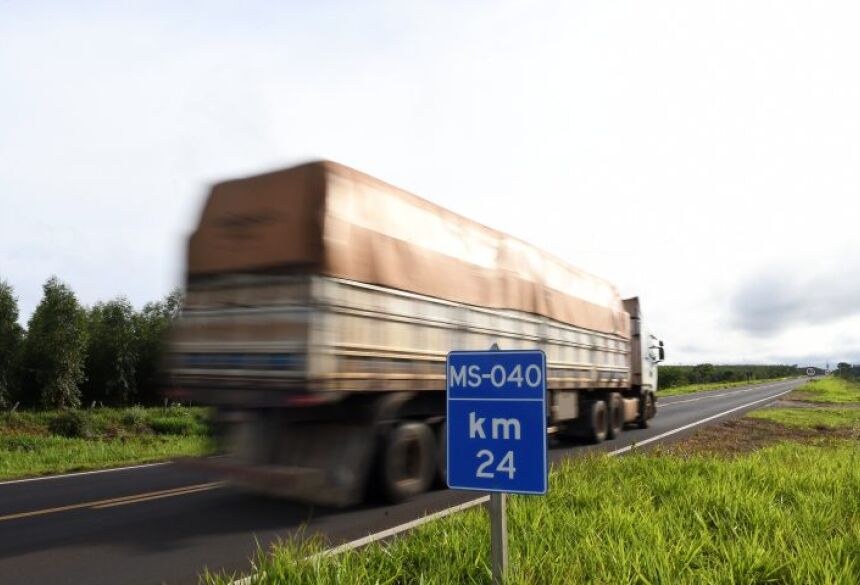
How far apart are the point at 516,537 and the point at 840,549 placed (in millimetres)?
2306

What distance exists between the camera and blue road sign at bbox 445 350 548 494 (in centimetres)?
363

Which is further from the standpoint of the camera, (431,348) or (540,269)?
(540,269)

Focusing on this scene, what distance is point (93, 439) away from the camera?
17.6m

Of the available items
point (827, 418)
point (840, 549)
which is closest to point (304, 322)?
point (840, 549)

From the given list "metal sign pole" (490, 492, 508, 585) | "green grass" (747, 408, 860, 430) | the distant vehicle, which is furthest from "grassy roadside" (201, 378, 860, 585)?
"green grass" (747, 408, 860, 430)

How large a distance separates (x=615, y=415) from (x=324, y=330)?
11.2 m

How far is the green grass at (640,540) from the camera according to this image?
14.2 feet

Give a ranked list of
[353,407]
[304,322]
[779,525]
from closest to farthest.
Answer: [779,525], [304,322], [353,407]

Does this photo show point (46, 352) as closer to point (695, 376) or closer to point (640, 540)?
point (640, 540)

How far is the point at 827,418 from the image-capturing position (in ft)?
72.8

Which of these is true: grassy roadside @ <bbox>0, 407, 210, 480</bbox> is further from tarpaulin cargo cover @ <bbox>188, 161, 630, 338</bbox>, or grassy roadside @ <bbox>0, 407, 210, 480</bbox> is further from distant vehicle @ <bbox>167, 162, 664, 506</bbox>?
tarpaulin cargo cover @ <bbox>188, 161, 630, 338</bbox>

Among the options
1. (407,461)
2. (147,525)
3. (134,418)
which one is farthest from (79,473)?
(134,418)

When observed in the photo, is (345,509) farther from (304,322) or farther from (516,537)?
(516,537)

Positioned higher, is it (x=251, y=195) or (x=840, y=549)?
(x=251, y=195)
